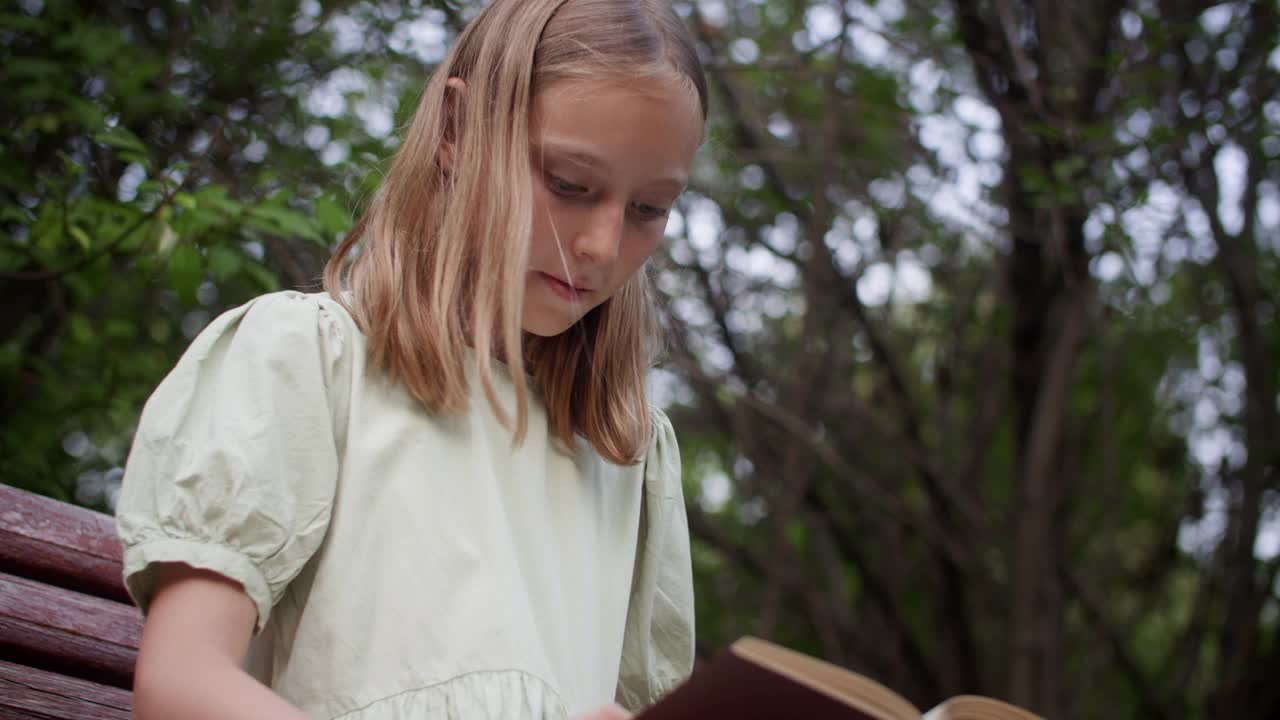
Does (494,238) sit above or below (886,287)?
above

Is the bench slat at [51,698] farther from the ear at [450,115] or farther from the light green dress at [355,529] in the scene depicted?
the ear at [450,115]

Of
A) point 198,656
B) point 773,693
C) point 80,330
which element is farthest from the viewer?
point 80,330

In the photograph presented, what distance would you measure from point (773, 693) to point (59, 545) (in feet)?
3.83

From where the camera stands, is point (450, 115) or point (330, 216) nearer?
point (450, 115)

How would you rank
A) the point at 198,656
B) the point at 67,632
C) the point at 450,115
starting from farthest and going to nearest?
the point at 67,632 → the point at 450,115 → the point at 198,656

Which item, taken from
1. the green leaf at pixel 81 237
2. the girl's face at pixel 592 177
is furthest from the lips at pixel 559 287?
the green leaf at pixel 81 237

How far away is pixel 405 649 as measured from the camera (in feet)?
4.15

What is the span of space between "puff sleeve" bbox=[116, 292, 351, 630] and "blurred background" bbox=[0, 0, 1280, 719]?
3.28ft

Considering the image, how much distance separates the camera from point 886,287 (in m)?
4.77

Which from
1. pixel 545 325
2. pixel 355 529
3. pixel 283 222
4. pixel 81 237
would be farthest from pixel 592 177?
pixel 81 237

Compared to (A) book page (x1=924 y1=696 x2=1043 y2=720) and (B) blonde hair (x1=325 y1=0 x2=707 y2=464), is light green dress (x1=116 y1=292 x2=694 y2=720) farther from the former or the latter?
(A) book page (x1=924 y1=696 x2=1043 y2=720)

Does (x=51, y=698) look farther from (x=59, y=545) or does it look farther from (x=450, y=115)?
(x=450, y=115)

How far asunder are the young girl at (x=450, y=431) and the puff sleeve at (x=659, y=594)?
0.19 ft

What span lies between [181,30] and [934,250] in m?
2.90
